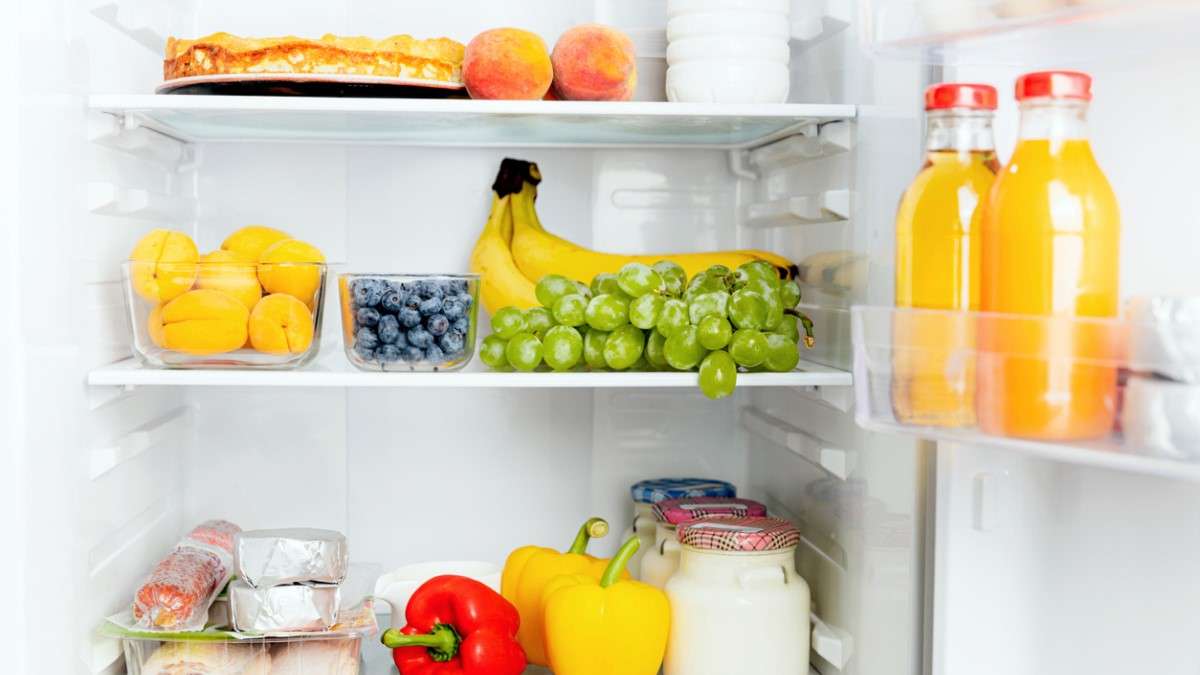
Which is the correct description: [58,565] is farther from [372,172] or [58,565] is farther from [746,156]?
[746,156]

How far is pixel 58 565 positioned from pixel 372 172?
73 cm

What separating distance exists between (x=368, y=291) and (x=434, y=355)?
4.1 inches

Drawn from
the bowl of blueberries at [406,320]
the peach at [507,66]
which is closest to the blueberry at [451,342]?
the bowl of blueberries at [406,320]

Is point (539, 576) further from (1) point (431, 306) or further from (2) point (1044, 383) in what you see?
(2) point (1044, 383)

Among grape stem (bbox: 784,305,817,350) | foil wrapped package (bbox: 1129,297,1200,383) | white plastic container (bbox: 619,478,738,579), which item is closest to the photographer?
foil wrapped package (bbox: 1129,297,1200,383)

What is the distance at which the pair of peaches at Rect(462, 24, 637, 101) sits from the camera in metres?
1.39

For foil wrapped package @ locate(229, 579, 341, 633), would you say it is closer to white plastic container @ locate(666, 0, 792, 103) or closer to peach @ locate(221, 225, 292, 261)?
peach @ locate(221, 225, 292, 261)

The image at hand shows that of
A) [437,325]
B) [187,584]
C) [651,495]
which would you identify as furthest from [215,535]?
[651,495]

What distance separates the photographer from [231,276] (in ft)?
4.54

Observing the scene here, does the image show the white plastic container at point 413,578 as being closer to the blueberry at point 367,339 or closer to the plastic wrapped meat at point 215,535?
the plastic wrapped meat at point 215,535

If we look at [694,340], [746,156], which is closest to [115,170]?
[694,340]

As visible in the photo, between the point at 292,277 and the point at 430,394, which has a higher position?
the point at 292,277

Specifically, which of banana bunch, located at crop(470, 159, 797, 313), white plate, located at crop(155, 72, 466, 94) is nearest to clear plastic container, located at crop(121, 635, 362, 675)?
banana bunch, located at crop(470, 159, 797, 313)

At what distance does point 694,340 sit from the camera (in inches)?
55.3
